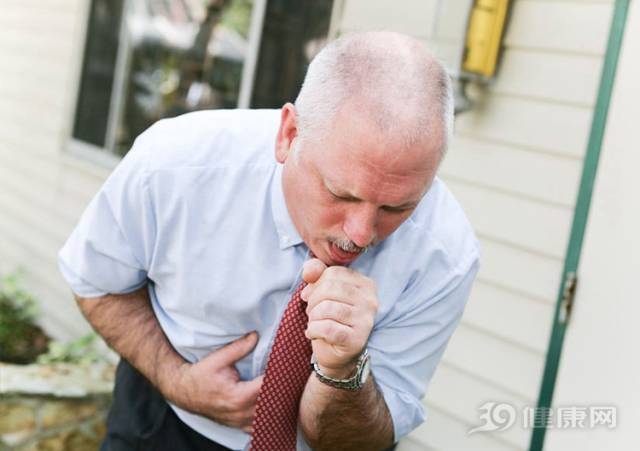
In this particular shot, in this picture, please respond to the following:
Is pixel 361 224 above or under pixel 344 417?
above

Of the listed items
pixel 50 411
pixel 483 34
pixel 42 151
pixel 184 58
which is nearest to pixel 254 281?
pixel 483 34

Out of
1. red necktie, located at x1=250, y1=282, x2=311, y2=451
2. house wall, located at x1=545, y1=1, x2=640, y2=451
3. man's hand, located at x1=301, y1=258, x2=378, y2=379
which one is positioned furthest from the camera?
house wall, located at x1=545, y1=1, x2=640, y2=451

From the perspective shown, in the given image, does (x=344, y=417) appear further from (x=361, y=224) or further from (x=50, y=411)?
(x=50, y=411)

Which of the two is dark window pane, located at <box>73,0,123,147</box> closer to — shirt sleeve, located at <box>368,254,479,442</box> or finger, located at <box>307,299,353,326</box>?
shirt sleeve, located at <box>368,254,479,442</box>

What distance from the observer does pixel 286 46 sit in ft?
14.2

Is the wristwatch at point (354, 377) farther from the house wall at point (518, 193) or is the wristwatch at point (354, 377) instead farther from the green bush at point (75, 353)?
the green bush at point (75, 353)

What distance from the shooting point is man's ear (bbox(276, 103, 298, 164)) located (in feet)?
5.54

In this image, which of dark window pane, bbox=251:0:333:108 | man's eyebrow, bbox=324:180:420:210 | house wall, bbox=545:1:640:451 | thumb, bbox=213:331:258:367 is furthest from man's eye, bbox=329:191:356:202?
dark window pane, bbox=251:0:333:108

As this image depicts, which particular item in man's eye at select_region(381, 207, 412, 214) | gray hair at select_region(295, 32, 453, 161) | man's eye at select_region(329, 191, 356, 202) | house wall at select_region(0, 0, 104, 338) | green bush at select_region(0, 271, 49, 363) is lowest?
green bush at select_region(0, 271, 49, 363)

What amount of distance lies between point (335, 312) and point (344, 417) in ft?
1.22

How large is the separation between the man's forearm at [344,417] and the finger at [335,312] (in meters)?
0.25

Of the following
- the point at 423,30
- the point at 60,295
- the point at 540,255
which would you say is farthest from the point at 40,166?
the point at 540,255

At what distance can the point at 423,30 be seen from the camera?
3.48 meters

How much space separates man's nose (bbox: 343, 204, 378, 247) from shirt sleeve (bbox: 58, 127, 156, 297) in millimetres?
578
